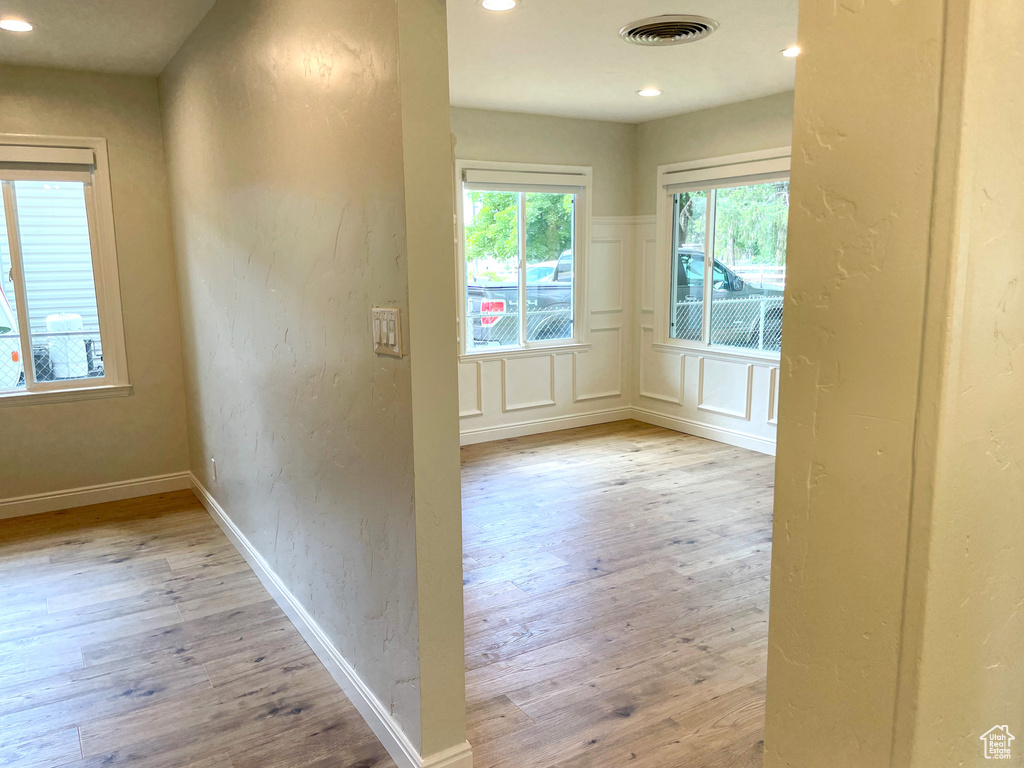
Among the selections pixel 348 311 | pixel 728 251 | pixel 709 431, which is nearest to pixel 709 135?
pixel 728 251

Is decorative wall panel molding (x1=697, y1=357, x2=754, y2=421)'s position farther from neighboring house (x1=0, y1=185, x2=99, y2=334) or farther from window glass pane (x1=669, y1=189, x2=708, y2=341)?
neighboring house (x1=0, y1=185, x2=99, y2=334)

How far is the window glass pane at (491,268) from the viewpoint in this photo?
5.57 meters

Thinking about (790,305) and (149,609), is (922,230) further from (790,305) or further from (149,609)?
(149,609)

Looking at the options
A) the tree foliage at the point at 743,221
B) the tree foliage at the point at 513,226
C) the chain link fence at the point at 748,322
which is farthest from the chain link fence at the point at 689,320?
the tree foliage at the point at 513,226

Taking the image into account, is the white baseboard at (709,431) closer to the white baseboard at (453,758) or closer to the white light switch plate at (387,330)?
the white baseboard at (453,758)

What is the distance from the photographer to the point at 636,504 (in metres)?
4.27

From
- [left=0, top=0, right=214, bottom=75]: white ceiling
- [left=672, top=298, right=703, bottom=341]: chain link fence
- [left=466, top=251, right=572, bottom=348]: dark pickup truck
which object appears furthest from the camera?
[left=672, top=298, right=703, bottom=341]: chain link fence

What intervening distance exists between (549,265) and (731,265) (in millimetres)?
1454

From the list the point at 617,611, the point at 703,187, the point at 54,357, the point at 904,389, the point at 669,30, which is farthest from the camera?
the point at 703,187

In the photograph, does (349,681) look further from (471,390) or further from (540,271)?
(540,271)

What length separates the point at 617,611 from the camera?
300 cm

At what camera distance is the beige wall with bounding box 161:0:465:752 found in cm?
176

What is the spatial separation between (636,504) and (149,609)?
2.60 m

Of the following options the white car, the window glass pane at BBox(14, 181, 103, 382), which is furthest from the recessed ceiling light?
the white car
